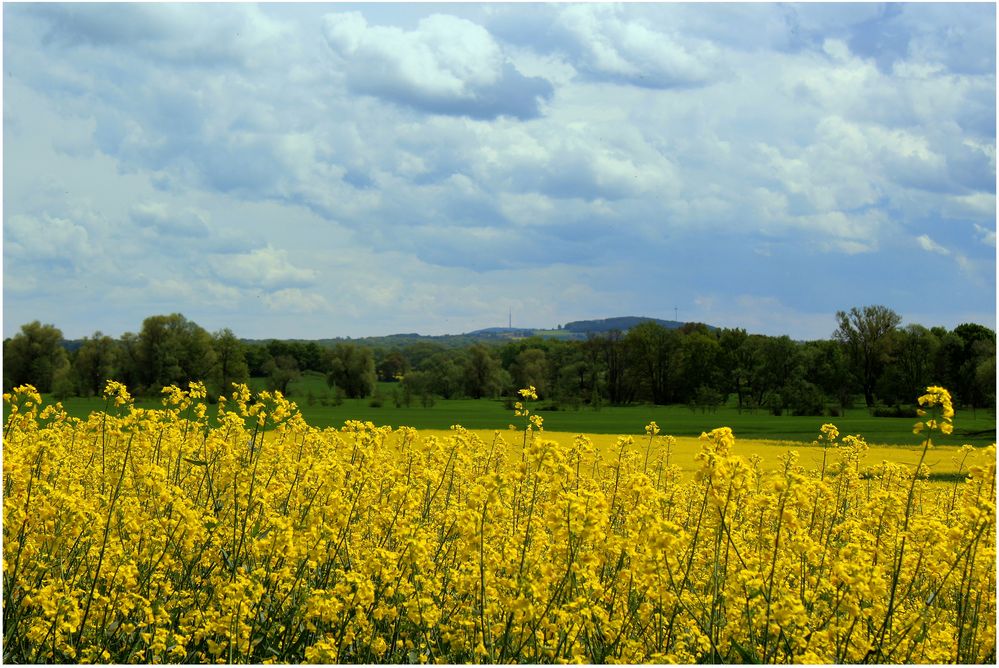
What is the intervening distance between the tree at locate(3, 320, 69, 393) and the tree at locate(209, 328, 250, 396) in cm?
764

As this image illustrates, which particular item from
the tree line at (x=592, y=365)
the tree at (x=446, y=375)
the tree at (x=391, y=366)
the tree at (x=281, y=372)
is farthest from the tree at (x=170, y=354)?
the tree at (x=391, y=366)

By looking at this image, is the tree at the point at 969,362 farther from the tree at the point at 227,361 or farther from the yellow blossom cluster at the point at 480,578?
the yellow blossom cluster at the point at 480,578

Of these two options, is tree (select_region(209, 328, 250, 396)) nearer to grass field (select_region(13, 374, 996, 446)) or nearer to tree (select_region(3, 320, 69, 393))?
grass field (select_region(13, 374, 996, 446))

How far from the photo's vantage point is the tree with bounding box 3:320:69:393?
45.6m

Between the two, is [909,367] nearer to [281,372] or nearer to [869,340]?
[869,340]

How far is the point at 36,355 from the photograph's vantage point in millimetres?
46844

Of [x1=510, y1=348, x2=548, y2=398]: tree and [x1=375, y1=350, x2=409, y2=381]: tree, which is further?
[x1=375, y1=350, x2=409, y2=381]: tree

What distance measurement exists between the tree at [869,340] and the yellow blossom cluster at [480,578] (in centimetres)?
6221

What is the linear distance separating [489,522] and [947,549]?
146 inches

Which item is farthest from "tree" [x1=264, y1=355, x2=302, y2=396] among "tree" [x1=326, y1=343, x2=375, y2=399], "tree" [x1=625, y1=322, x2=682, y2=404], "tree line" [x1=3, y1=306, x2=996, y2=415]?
"tree" [x1=625, y1=322, x2=682, y2=404]

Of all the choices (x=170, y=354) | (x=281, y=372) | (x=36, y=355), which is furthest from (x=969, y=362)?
(x=36, y=355)

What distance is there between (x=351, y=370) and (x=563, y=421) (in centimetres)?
1614

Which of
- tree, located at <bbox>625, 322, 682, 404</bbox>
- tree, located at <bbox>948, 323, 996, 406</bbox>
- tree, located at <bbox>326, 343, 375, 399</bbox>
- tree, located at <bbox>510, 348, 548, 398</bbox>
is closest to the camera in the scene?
tree, located at <bbox>948, 323, 996, 406</bbox>

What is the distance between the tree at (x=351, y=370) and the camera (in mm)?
56969
